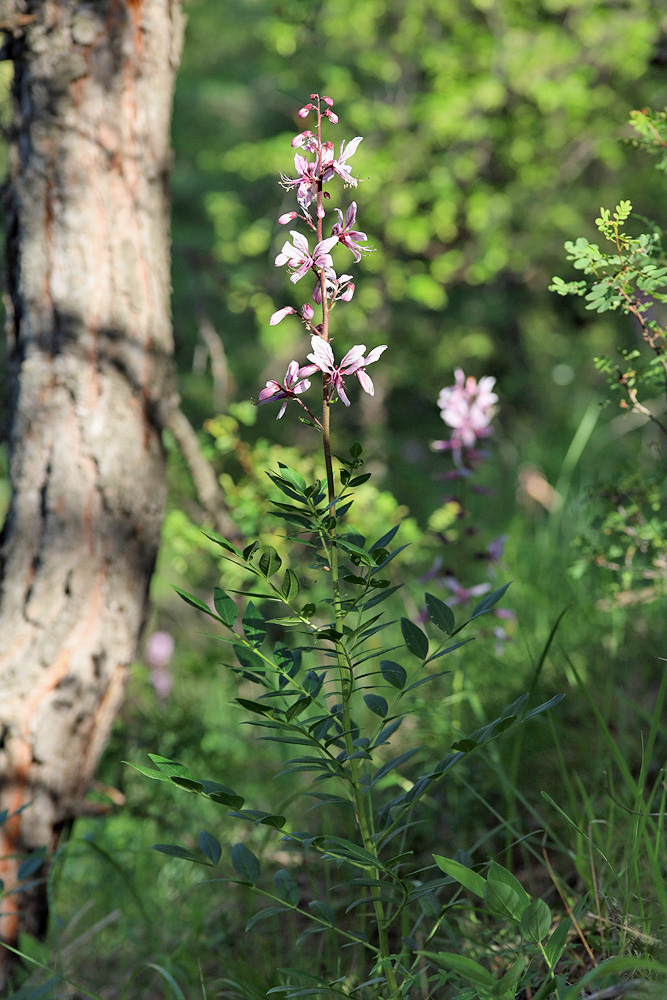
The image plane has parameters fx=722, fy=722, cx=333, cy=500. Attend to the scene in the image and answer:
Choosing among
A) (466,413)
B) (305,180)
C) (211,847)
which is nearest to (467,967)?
(211,847)

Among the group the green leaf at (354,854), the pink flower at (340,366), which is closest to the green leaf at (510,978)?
the green leaf at (354,854)

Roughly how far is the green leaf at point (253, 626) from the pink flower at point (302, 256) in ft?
1.68

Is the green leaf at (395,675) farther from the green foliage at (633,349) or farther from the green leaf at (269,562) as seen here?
the green foliage at (633,349)

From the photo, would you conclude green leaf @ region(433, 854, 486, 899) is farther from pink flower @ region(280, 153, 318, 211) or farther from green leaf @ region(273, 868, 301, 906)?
pink flower @ region(280, 153, 318, 211)

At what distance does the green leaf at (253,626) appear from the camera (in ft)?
3.62

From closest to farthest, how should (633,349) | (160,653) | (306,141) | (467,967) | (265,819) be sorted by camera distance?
1. (467,967)
2. (265,819)
3. (306,141)
4. (633,349)
5. (160,653)

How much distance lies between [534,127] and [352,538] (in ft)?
18.9

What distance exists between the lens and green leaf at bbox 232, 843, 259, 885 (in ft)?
3.49

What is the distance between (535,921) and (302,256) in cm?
99

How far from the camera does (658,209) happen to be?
7613 mm

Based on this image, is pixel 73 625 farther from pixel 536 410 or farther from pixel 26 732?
pixel 536 410

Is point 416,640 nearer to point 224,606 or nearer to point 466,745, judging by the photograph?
point 466,745

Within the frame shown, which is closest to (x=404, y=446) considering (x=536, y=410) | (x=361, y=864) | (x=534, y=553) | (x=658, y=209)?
(x=536, y=410)

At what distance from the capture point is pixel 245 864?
1.07m
